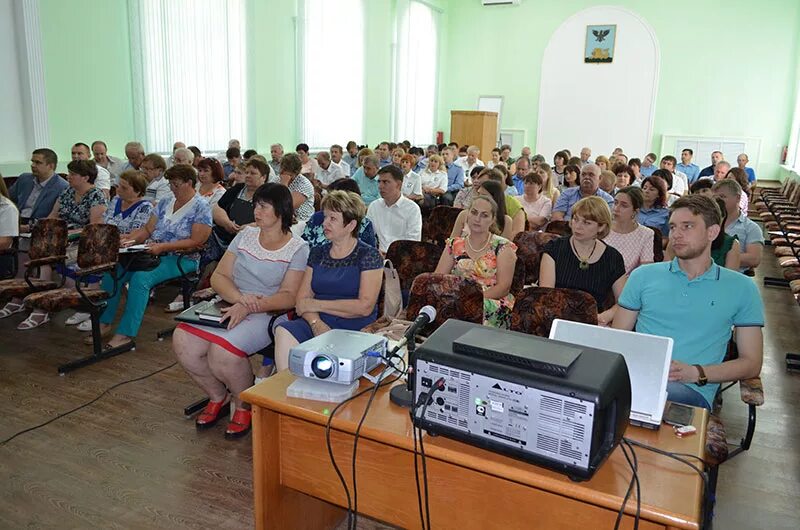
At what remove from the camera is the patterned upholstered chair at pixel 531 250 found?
4191 millimetres

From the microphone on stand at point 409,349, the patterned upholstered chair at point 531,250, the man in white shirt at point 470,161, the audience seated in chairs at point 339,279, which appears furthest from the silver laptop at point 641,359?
the man in white shirt at point 470,161

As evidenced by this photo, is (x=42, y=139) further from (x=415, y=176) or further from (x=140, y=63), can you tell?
(x=415, y=176)

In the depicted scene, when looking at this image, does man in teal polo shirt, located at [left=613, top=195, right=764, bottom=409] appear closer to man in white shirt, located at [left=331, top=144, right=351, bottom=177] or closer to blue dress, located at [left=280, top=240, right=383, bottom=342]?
blue dress, located at [left=280, top=240, right=383, bottom=342]

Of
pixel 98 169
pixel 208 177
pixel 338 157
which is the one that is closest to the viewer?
pixel 208 177

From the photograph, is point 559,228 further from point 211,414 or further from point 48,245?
point 48,245

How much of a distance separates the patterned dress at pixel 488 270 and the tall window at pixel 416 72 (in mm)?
10792

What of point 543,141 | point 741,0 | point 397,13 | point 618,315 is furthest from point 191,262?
point 741,0

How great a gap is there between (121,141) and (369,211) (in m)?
4.26

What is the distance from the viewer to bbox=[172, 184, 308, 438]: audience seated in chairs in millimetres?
2951

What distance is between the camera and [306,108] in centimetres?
1066

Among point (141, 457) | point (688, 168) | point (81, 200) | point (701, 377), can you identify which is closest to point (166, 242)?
point (81, 200)

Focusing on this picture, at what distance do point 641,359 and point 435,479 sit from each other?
690 millimetres

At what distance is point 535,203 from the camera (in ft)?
19.5

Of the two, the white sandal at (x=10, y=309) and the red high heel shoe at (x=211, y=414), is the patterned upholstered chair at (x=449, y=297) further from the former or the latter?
the white sandal at (x=10, y=309)
